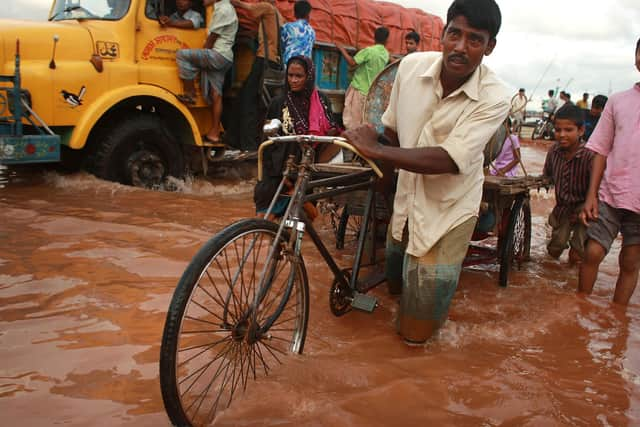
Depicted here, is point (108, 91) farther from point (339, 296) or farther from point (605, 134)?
→ point (605, 134)

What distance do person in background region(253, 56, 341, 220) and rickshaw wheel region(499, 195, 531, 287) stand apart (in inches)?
61.0

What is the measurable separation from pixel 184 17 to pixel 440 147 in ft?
16.2

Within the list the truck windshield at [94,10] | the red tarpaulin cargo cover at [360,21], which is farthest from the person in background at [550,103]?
the truck windshield at [94,10]

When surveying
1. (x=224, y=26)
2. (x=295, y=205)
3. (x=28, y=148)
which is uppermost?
(x=224, y=26)

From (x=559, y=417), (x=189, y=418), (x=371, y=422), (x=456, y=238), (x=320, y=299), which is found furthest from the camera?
(x=320, y=299)

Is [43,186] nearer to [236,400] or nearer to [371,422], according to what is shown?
[236,400]

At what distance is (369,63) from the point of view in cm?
745

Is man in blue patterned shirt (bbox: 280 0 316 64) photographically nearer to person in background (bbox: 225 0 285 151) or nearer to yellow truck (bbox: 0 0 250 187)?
person in background (bbox: 225 0 285 151)

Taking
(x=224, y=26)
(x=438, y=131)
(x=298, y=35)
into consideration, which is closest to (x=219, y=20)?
(x=224, y=26)

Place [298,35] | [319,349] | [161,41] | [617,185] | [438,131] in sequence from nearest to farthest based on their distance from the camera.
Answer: [438,131] < [319,349] < [617,185] < [161,41] < [298,35]

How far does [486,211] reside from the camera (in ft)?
12.0

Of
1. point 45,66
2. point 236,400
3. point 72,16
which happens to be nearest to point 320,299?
point 236,400

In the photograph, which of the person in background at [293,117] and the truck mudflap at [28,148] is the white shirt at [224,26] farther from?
the person in background at [293,117]

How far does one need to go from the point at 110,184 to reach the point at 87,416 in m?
4.18
